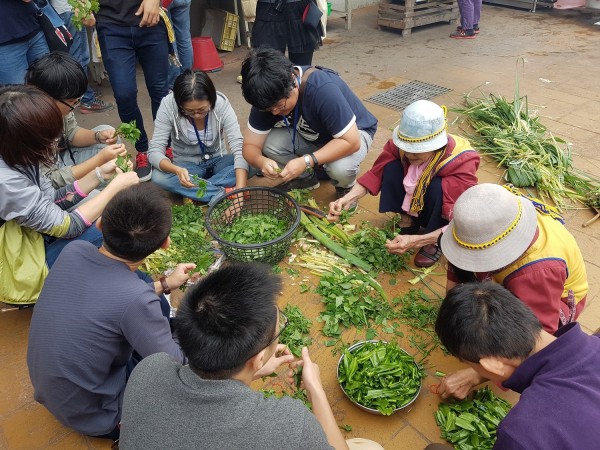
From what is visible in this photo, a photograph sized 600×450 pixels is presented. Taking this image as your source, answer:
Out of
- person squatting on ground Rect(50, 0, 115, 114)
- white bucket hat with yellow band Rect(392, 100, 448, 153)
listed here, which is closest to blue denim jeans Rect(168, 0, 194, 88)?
person squatting on ground Rect(50, 0, 115, 114)

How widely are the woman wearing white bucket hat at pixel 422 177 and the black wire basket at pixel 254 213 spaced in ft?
1.24

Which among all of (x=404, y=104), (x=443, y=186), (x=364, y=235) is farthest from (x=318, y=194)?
(x=404, y=104)

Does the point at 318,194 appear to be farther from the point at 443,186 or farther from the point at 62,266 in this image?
the point at 62,266

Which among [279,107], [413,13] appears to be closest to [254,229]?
[279,107]

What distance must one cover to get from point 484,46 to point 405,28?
4.88 feet

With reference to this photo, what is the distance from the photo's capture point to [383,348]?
2.63 m

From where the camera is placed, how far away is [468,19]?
8461 mm

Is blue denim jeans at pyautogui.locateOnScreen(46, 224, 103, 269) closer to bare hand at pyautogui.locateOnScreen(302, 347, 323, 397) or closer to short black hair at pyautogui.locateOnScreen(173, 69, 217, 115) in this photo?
short black hair at pyautogui.locateOnScreen(173, 69, 217, 115)

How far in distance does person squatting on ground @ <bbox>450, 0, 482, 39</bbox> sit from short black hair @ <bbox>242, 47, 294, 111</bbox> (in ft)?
21.5

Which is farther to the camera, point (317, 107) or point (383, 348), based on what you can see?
point (317, 107)

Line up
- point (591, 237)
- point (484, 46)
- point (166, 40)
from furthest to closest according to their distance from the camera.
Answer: point (484, 46) < point (166, 40) < point (591, 237)

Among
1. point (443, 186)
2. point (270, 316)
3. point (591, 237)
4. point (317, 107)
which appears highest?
point (270, 316)

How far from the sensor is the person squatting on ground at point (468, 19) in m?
8.38

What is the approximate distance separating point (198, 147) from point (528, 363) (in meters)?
3.34
